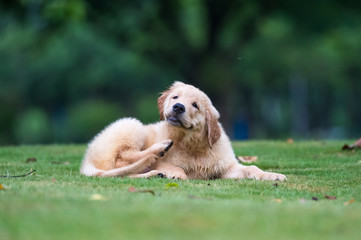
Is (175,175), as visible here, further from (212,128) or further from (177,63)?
(177,63)

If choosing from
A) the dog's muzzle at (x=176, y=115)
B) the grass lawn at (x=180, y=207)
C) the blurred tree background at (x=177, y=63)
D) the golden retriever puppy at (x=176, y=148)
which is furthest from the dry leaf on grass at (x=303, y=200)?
the blurred tree background at (x=177, y=63)

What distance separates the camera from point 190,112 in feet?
25.8

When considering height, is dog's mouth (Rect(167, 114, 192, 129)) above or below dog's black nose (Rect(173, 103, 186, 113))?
below

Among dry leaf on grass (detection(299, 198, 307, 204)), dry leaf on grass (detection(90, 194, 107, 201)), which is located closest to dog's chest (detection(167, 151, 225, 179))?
dry leaf on grass (detection(299, 198, 307, 204))

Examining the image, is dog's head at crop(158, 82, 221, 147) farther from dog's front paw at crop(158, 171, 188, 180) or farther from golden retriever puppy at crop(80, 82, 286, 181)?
dog's front paw at crop(158, 171, 188, 180)

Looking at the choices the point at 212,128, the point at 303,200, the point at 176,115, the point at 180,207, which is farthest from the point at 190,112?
the point at 180,207

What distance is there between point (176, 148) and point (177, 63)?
15937 millimetres

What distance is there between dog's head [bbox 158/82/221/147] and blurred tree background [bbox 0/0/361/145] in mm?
10552

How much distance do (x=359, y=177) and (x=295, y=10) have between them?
49.2ft

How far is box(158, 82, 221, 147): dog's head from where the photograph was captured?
7797 millimetres

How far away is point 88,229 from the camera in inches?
172

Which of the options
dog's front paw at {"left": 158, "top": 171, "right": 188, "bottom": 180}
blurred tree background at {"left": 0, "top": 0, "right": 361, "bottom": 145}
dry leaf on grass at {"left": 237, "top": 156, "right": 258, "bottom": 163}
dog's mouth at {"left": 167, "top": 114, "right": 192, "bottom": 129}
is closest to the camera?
dog's front paw at {"left": 158, "top": 171, "right": 188, "bottom": 180}

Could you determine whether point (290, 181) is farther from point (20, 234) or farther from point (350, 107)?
point (350, 107)

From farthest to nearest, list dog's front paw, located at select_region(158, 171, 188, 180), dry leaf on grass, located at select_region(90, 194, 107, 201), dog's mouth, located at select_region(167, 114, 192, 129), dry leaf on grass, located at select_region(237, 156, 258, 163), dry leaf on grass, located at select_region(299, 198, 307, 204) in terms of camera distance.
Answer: dry leaf on grass, located at select_region(237, 156, 258, 163) → dog's mouth, located at select_region(167, 114, 192, 129) → dog's front paw, located at select_region(158, 171, 188, 180) → dry leaf on grass, located at select_region(299, 198, 307, 204) → dry leaf on grass, located at select_region(90, 194, 107, 201)
